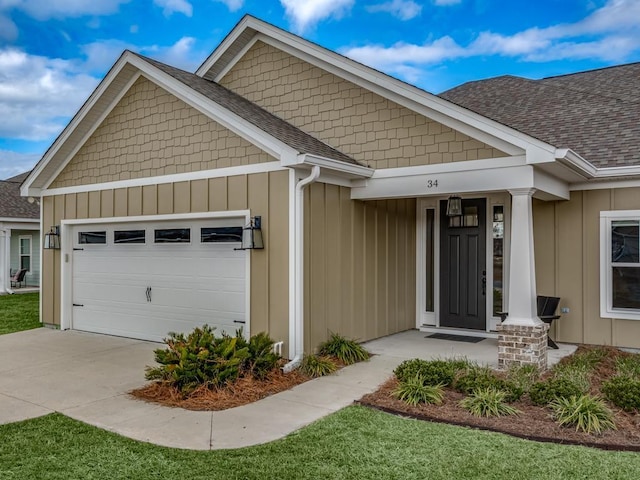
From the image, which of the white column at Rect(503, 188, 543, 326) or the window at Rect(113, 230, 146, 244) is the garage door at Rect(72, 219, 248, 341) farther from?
the white column at Rect(503, 188, 543, 326)

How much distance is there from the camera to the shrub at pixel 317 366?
696cm

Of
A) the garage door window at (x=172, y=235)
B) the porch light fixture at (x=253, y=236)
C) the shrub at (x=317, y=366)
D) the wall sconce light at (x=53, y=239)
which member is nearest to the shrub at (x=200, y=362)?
the shrub at (x=317, y=366)

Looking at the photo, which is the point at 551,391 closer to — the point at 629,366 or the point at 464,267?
the point at 629,366

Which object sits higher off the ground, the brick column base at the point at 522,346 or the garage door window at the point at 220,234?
the garage door window at the point at 220,234

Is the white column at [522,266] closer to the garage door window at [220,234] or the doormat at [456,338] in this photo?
the doormat at [456,338]

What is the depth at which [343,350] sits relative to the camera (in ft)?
25.0

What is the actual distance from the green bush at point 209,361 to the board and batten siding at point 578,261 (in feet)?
16.2

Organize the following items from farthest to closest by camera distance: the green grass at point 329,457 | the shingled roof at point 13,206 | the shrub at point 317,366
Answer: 1. the shingled roof at point 13,206
2. the shrub at point 317,366
3. the green grass at point 329,457

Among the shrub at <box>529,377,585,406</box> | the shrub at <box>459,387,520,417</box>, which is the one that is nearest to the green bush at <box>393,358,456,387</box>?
the shrub at <box>459,387,520,417</box>

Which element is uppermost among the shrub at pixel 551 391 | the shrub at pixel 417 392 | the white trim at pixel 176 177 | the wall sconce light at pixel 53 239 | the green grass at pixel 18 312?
the white trim at pixel 176 177

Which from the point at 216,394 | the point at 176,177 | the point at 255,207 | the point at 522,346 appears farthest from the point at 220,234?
the point at 522,346

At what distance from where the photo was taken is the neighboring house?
62.2ft

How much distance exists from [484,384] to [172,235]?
5646mm

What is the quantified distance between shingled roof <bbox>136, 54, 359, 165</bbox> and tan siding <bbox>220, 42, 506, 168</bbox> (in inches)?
10.2
